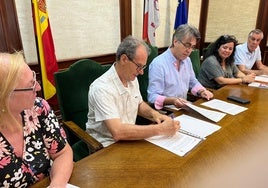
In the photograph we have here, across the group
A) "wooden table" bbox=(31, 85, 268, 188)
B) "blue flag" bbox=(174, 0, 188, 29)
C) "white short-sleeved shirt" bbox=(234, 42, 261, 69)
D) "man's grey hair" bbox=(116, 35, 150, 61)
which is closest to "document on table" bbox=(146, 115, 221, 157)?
"wooden table" bbox=(31, 85, 268, 188)

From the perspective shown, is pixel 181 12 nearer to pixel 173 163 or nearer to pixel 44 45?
pixel 44 45

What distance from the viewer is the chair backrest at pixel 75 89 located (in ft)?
5.12

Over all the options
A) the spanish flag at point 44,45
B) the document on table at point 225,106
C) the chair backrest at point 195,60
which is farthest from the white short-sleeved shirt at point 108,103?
the chair backrest at point 195,60

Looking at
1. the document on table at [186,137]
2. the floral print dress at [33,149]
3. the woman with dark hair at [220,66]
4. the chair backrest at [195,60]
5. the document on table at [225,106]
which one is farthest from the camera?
the chair backrest at [195,60]

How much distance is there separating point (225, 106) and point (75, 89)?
1.09 meters

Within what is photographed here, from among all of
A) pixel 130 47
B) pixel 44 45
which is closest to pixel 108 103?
pixel 130 47

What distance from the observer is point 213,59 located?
2.48 metres

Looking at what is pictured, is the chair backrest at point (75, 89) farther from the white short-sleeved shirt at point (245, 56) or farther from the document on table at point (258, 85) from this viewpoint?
the white short-sleeved shirt at point (245, 56)

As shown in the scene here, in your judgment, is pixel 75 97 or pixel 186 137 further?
pixel 75 97

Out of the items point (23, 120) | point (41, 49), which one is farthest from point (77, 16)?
point (23, 120)

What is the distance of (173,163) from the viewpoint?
1027mm

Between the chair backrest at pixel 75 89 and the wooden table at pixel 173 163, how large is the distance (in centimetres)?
56

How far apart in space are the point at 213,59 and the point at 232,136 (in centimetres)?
137

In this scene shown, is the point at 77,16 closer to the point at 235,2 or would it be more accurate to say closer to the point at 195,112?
the point at 195,112
